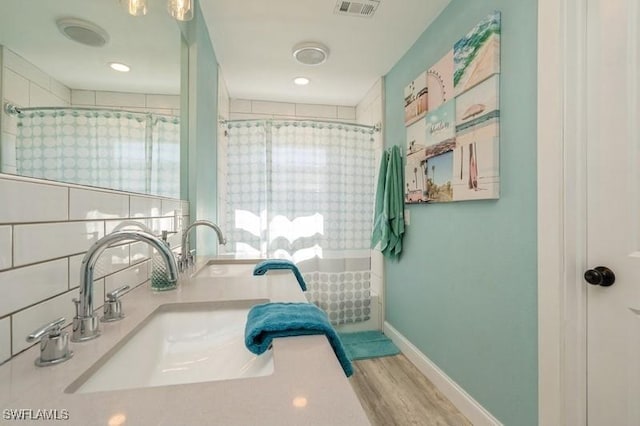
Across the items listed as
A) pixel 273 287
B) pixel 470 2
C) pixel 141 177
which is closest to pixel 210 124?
pixel 141 177

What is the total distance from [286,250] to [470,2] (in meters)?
2.03

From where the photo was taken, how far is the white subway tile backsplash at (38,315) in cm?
48

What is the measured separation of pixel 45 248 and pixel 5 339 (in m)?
0.16

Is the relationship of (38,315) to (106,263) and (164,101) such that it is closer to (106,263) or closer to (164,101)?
(106,263)

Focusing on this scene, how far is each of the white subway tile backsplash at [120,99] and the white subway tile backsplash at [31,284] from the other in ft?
1.39

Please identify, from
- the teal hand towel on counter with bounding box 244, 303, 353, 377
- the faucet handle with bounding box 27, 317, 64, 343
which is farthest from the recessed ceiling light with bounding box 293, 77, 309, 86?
the faucet handle with bounding box 27, 317, 64, 343

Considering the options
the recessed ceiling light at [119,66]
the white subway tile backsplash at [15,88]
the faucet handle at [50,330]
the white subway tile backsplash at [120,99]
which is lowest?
the faucet handle at [50,330]

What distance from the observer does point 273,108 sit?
2990mm

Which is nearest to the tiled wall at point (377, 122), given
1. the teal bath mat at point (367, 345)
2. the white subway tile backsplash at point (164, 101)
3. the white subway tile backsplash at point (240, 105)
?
the teal bath mat at point (367, 345)

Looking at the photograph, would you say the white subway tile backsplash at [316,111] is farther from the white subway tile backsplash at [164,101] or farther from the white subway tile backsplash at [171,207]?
the white subway tile backsplash at [171,207]

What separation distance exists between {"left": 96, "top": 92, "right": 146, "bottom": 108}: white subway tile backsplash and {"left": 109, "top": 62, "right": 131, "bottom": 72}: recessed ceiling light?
0.06 m

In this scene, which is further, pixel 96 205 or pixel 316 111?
pixel 316 111

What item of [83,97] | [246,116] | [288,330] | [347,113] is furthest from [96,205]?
[347,113]

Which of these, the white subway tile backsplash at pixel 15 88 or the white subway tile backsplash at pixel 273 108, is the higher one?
the white subway tile backsplash at pixel 273 108
